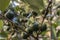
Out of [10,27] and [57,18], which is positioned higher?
[57,18]

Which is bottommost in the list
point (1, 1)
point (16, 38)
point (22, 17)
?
point (1, 1)

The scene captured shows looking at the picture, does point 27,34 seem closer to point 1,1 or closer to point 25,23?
point 25,23

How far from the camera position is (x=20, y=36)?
854 millimetres

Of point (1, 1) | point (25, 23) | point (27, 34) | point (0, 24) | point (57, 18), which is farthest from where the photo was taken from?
point (57, 18)

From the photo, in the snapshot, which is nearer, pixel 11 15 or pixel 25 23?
pixel 11 15

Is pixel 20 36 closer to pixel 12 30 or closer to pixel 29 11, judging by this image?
pixel 12 30

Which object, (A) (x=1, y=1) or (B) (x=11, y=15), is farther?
(B) (x=11, y=15)

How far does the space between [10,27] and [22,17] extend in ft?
0.37

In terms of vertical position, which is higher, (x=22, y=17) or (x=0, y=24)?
(x=22, y=17)

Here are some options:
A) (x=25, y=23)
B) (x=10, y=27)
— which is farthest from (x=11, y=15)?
(x=25, y=23)

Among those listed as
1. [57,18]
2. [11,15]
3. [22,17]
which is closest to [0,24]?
[11,15]

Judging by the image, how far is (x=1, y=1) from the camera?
1.31 ft

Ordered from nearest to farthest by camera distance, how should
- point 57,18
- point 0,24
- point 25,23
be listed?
point 0,24
point 25,23
point 57,18

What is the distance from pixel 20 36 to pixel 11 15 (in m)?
0.12
